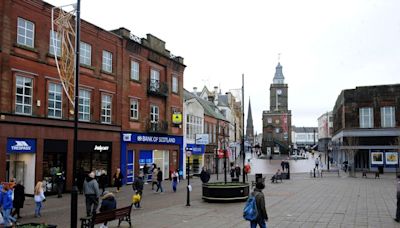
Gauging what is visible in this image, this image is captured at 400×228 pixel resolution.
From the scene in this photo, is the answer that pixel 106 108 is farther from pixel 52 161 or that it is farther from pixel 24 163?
pixel 24 163

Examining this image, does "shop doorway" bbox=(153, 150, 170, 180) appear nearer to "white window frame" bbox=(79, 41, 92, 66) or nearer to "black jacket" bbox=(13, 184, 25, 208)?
"white window frame" bbox=(79, 41, 92, 66)

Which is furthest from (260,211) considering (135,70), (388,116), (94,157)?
(388,116)

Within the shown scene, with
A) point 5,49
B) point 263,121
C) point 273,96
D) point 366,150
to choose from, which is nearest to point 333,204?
point 5,49

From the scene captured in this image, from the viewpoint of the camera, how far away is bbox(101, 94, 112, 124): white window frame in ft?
95.2

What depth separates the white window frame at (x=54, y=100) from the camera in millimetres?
24277

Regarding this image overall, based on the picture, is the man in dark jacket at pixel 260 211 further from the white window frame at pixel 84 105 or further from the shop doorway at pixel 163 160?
the shop doorway at pixel 163 160

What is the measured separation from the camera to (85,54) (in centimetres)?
2761

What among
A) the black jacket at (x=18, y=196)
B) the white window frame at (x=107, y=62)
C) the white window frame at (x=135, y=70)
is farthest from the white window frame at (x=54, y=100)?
the black jacket at (x=18, y=196)

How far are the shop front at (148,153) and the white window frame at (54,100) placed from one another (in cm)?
694

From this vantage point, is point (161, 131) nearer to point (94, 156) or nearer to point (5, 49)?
point (94, 156)

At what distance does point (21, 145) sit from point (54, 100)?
369 centimetres

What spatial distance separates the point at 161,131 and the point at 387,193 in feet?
61.9

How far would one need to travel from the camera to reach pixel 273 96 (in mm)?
134750

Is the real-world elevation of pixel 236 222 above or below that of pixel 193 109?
below
